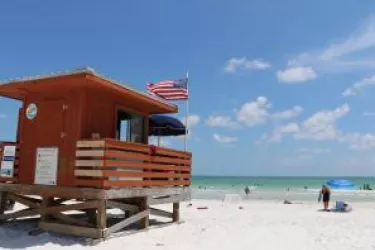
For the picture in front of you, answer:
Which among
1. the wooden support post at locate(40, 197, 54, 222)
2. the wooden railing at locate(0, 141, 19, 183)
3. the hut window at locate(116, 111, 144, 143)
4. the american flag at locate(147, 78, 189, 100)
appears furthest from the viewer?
the american flag at locate(147, 78, 189, 100)

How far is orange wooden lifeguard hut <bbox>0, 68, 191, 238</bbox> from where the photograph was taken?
428 inches

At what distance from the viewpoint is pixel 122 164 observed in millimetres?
11328

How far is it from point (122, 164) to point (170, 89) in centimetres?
583

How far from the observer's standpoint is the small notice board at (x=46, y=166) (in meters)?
11.7

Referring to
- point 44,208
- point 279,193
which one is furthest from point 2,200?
point 279,193

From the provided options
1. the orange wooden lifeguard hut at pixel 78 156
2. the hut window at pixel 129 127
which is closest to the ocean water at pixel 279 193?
the hut window at pixel 129 127

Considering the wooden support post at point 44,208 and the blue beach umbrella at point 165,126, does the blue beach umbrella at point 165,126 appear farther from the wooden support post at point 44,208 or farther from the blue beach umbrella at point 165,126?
the wooden support post at point 44,208

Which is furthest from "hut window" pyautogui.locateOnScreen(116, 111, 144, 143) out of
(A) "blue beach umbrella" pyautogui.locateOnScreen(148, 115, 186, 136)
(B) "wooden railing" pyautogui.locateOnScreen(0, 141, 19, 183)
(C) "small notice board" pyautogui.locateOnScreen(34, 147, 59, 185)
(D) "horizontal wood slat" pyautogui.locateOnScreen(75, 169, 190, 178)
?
(B) "wooden railing" pyautogui.locateOnScreen(0, 141, 19, 183)

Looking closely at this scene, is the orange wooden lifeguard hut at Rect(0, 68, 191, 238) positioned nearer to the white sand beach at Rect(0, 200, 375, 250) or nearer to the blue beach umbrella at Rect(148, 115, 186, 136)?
the white sand beach at Rect(0, 200, 375, 250)

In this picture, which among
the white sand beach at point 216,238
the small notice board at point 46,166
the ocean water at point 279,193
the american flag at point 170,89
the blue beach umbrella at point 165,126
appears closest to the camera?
the white sand beach at point 216,238

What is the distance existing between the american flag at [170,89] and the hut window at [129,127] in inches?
85.9

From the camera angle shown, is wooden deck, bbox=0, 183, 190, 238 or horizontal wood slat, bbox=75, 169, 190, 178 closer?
horizontal wood slat, bbox=75, 169, 190, 178

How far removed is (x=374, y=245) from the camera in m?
11.9

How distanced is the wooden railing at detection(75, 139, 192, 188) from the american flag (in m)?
3.05
